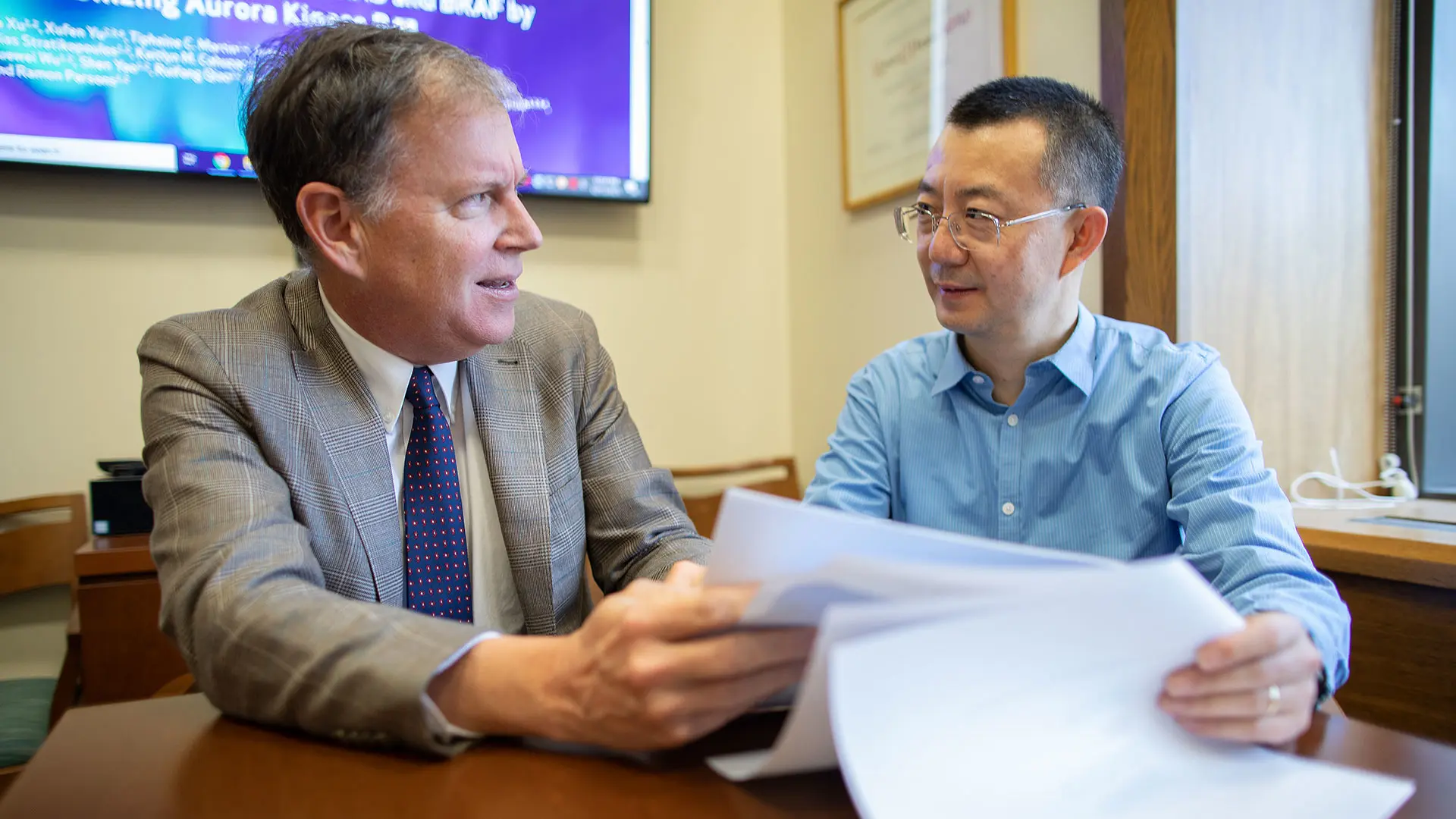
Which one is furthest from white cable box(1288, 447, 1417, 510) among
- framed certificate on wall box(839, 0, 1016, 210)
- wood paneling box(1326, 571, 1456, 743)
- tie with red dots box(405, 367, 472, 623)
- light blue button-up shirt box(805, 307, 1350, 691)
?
tie with red dots box(405, 367, 472, 623)

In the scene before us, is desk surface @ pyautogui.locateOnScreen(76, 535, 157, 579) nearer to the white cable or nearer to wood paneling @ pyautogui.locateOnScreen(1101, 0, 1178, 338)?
wood paneling @ pyautogui.locateOnScreen(1101, 0, 1178, 338)

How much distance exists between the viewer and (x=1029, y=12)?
189cm

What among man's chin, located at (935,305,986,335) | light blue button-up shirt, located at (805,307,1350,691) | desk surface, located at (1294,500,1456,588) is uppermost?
→ man's chin, located at (935,305,986,335)

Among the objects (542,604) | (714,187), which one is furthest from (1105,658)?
(714,187)

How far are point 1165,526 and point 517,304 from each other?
949 mm

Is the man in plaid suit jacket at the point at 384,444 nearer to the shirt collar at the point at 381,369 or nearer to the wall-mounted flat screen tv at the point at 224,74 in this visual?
the shirt collar at the point at 381,369

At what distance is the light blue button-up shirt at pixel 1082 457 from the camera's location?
1.02 meters

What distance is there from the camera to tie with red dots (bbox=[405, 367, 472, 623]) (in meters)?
1.03

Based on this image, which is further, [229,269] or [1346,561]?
[229,269]

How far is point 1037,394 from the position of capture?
1256mm

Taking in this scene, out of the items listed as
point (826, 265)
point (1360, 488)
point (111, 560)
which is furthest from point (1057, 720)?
point (826, 265)

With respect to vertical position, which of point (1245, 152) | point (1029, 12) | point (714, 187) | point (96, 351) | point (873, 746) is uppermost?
point (1029, 12)

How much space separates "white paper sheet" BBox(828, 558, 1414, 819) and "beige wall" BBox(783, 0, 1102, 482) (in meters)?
1.81

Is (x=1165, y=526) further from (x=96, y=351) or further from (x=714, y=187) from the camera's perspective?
(x=96, y=351)
